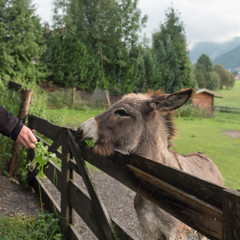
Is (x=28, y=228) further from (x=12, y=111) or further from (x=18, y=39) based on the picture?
(x=18, y=39)

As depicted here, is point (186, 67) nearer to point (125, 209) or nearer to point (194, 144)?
point (194, 144)

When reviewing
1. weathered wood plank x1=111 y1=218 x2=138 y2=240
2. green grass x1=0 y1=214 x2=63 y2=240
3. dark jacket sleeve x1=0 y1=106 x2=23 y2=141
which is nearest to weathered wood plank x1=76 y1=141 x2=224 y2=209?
weathered wood plank x1=111 y1=218 x2=138 y2=240

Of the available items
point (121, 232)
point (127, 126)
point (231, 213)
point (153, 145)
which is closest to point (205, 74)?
point (153, 145)

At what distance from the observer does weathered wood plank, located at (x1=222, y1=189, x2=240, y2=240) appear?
3.35 ft

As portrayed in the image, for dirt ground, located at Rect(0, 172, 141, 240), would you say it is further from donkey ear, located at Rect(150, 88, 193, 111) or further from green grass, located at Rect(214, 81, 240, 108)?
green grass, located at Rect(214, 81, 240, 108)

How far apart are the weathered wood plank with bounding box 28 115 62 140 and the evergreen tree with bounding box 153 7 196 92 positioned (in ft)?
77.5

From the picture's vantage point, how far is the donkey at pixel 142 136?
7.14 feet

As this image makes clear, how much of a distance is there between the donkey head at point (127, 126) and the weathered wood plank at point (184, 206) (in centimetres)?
53

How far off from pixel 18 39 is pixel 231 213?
23.3m

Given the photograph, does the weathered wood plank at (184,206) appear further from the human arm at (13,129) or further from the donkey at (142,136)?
the human arm at (13,129)

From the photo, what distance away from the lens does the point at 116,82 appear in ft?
87.8

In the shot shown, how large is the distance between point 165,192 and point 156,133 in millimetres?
941

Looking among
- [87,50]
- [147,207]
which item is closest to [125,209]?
[147,207]

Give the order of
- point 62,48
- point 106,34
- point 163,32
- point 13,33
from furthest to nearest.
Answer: point 163,32
point 106,34
point 62,48
point 13,33
